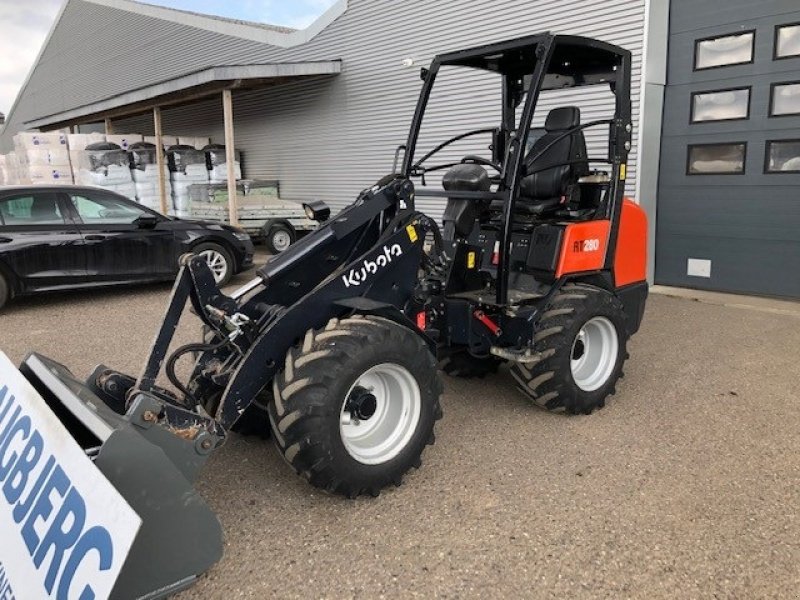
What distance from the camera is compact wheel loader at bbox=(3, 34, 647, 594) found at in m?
2.61

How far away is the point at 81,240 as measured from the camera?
777 centimetres

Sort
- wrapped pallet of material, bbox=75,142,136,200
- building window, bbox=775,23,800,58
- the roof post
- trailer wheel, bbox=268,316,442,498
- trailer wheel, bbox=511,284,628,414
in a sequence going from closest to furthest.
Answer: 1. trailer wheel, bbox=268,316,442,498
2. trailer wheel, bbox=511,284,628,414
3. building window, bbox=775,23,800,58
4. wrapped pallet of material, bbox=75,142,136,200
5. the roof post

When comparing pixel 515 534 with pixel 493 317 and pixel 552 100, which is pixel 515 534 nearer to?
pixel 493 317

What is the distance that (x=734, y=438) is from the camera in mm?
3893

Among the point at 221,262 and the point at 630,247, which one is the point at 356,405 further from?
the point at 221,262

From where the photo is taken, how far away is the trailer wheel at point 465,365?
4830 millimetres

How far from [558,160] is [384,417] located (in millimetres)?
2265

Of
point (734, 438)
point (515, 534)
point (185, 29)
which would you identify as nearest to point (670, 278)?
point (734, 438)

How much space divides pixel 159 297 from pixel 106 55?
60.8 ft

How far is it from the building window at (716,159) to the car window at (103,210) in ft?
23.1

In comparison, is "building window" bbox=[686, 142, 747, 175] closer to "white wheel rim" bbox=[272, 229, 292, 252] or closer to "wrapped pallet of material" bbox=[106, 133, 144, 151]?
"white wheel rim" bbox=[272, 229, 292, 252]

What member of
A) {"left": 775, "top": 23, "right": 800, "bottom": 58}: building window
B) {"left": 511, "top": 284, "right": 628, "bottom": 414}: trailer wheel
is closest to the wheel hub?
{"left": 511, "top": 284, "right": 628, "bottom": 414}: trailer wheel

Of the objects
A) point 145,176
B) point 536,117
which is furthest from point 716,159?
point 145,176

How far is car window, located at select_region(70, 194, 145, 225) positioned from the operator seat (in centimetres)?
568
